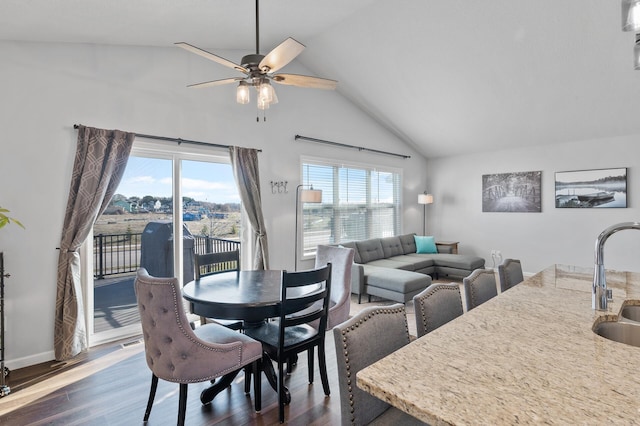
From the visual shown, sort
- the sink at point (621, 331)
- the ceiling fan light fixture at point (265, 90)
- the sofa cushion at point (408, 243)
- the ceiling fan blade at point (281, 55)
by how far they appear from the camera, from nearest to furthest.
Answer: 1. the sink at point (621, 331)
2. the ceiling fan blade at point (281, 55)
3. the ceiling fan light fixture at point (265, 90)
4. the sofa cushion at point (408, 243)

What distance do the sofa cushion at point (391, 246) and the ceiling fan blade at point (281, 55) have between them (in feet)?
13.9

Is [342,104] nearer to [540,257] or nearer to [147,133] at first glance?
[147,133]

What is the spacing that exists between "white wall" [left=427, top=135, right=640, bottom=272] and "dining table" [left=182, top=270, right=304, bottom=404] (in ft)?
17.9

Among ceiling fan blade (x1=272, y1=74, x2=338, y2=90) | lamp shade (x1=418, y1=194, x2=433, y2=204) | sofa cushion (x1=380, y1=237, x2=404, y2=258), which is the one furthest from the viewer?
lamp shade (x1=418, y1=194, x2=433, y2=204)

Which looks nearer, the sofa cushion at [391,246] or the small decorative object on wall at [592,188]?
the small decorative object on wall at [592,188]

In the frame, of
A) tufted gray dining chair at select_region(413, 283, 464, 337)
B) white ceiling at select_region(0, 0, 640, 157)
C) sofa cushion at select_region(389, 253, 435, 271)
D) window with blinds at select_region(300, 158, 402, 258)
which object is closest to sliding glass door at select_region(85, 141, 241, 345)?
white ceiling at select_region(0, 0, 640, 157)

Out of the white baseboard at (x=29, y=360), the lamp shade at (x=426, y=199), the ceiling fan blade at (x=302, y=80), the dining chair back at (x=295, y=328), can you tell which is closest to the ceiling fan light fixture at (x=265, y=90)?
the ceiling fan blade at (x=302, y=80)

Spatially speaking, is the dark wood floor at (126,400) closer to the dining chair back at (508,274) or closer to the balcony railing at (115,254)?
the balcony railing at (115,254)

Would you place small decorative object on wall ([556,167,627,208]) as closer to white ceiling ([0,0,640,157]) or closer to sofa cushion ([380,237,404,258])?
white ceiling ([0,0,640,157])

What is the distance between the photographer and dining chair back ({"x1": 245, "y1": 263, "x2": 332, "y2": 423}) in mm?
2172

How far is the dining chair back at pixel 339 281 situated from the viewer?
2897mm

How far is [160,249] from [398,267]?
3433 millimetres

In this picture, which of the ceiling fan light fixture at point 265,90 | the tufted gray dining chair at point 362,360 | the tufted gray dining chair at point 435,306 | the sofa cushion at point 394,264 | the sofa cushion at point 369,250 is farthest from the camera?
the sofa cushion at point 369,250

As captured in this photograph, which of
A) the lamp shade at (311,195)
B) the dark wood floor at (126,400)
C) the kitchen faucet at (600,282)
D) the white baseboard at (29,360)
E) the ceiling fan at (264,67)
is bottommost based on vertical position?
the dark wood floor at (126,400)
